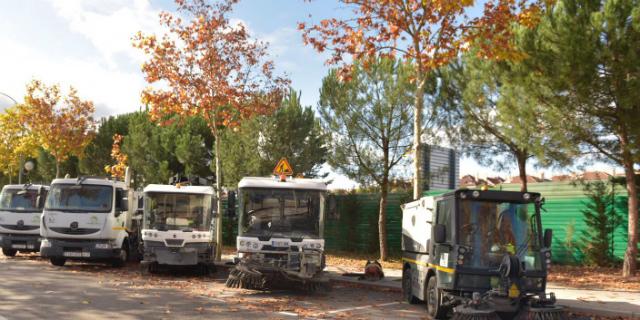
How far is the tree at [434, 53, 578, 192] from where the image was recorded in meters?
15.4

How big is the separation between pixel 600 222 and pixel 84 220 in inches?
552

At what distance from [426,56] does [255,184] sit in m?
5.34

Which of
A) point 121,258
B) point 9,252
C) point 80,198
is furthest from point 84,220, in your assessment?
point 9,252

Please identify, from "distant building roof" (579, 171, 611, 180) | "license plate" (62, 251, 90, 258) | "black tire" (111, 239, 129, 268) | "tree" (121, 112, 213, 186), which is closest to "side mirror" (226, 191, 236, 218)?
"license plate" (62, 251, 90, 258)

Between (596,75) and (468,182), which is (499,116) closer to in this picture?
(596,75)

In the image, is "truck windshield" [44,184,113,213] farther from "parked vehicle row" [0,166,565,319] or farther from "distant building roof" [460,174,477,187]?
"distant building roof" [460,174,477,187]

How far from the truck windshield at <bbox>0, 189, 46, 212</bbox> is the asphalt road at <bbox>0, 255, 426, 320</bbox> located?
449cm

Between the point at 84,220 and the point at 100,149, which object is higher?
the point at 100,149

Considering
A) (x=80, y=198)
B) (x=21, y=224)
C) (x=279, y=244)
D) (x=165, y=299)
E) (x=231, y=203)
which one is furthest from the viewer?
(x=21, y=224)

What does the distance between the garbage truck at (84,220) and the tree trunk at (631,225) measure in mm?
13150

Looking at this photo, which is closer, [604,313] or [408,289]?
[604,313]

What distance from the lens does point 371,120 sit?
20.5 meters

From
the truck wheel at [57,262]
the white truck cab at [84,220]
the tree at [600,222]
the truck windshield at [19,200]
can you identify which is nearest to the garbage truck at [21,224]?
the truck windshield at [19,200]

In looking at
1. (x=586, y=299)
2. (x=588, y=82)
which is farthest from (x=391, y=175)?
(x=586, y=299)
